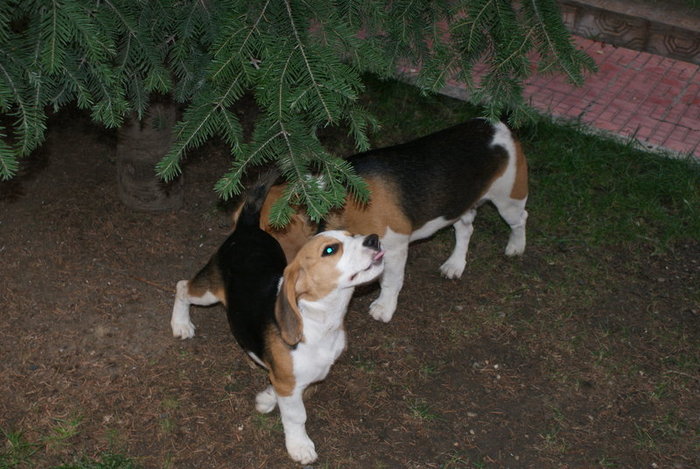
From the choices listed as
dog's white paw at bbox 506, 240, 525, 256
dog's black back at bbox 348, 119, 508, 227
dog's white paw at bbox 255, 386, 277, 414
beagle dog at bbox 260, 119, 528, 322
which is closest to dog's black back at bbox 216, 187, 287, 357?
beagle dog at bbox 260, 119, 528, 322

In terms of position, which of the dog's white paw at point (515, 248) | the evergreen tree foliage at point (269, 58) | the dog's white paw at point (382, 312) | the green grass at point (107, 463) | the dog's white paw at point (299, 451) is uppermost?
the evergreen tree foliage at point (269, 58)

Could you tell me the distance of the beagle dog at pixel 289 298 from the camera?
4.04 meters

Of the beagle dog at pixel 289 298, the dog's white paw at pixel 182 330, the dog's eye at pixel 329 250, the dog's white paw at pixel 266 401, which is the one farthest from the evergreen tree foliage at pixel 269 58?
the dog's white paw at pixel 182 330

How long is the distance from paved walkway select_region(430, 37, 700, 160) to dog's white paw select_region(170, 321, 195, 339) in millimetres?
4171

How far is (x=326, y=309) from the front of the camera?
13.7 ft

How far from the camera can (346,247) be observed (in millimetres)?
4055

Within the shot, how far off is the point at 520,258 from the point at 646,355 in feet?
4.23

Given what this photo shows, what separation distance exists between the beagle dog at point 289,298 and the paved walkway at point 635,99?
13.9 feet

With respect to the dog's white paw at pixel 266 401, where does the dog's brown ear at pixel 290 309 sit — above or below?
above

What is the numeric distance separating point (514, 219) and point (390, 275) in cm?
123

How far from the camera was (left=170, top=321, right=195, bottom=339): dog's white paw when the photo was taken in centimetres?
552

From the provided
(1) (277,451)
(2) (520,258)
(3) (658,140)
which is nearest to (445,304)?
(2) (520,258)

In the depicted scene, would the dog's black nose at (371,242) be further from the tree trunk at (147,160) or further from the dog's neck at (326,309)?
the tree trunk at (147,160)

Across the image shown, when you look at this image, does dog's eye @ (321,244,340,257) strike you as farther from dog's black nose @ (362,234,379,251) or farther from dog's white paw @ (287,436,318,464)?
dog's white paw @ (287,436,318,464)
